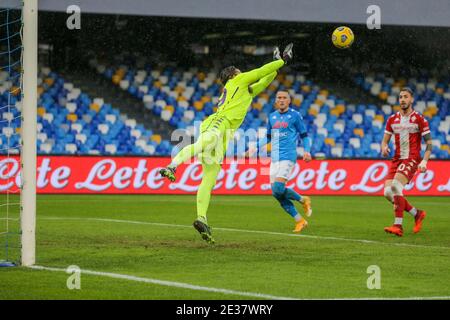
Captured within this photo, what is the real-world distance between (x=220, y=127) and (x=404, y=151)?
3.59m

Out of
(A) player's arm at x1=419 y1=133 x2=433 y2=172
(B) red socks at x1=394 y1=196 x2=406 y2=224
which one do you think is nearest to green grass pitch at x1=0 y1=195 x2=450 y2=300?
(B) red socks at x1=394 y1=196 x2=406 y2=224

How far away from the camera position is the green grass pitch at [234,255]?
780cm

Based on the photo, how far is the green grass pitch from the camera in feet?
25.6

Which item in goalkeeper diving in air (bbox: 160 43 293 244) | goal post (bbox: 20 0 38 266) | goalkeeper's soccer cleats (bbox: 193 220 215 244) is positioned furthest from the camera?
goalkeeper diving in air (bbox: 160 43 293 244)

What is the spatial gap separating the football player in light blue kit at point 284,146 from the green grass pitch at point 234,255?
55 cm

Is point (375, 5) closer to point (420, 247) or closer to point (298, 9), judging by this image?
point (298, 9)

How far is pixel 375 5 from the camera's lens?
2608 centimetres

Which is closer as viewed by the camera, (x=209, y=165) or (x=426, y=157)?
(x=209, y=165)

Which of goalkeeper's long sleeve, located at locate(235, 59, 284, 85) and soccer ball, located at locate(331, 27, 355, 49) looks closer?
goalkeeper's long sleeve, located at locate(235, 59, 284, 85)

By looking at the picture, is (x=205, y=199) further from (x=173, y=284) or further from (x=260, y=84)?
(x=173, y=284)

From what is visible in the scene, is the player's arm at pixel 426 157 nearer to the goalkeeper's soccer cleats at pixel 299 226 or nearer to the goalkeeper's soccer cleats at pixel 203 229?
the goalkeeper's soccer cleats at pixel 299 226

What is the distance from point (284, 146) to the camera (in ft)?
46.2

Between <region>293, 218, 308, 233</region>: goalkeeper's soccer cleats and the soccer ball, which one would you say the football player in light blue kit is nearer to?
<region>293, 218, 308, 233</region>: goalkeeper's soccer cleats

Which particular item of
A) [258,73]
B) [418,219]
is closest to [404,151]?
[418,219]
